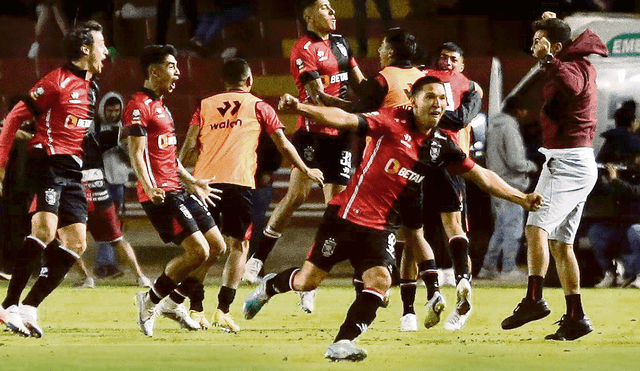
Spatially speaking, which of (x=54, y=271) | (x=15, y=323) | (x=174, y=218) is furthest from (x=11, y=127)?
(x=15, y=323)

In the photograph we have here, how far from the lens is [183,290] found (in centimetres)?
1015

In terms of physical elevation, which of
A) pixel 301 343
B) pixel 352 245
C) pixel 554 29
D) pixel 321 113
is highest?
pixel 554 29

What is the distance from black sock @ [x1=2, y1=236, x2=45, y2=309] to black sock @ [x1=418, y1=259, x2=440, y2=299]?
8.90 ft

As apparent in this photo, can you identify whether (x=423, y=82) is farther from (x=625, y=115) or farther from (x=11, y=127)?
(x=625, y=115)

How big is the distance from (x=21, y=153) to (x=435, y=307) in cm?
715

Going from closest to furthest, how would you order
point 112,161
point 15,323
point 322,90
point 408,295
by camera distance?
1. point 15,323
2. point 408,295
3. point 322,90
4. point 112,161

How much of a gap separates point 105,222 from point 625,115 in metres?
5.70

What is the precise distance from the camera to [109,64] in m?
19.4

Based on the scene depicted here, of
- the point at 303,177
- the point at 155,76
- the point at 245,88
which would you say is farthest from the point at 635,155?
the point at 155,76

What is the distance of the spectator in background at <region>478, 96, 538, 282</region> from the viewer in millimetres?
15875

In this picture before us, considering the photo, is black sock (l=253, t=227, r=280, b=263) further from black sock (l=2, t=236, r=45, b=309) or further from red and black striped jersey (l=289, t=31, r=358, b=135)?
black sock (l=2, t=236, r=45, b=309)

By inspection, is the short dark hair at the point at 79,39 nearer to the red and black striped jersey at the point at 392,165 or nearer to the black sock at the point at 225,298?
the black sock at the point at 225,298

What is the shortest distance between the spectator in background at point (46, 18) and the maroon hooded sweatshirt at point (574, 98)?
38.5 feet

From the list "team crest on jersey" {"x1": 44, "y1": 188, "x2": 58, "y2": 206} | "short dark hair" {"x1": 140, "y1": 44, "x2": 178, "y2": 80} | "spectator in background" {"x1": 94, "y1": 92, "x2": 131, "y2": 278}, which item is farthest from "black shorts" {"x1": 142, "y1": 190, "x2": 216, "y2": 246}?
"spectator in background" {"x1": 94, "y1": 92, "x2": 131, "y2": 278}
